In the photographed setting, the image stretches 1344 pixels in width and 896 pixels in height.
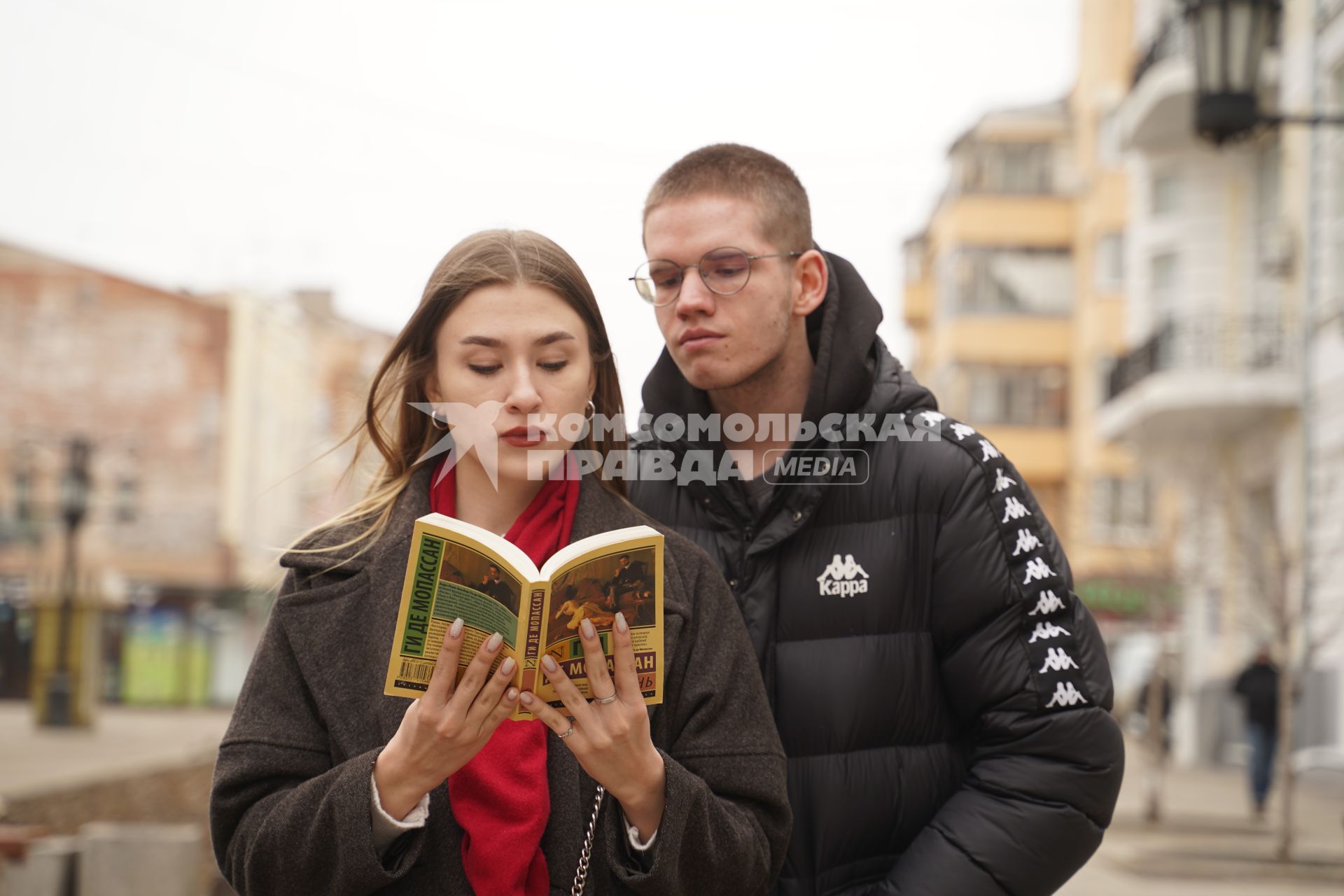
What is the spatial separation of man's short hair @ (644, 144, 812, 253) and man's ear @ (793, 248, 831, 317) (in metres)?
0.04

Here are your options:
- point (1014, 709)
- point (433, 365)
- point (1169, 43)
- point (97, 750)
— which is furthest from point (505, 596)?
point (1169, 43)

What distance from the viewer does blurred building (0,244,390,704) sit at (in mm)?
41312

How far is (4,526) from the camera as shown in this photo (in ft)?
139

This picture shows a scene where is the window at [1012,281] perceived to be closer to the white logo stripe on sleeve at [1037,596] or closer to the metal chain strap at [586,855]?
the white logo stripe on sleeve at [1037,596]

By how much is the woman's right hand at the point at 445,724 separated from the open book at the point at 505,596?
0.08ft

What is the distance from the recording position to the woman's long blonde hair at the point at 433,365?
2.92 metres

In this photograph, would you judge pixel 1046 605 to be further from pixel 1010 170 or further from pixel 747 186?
pixel 1010 170

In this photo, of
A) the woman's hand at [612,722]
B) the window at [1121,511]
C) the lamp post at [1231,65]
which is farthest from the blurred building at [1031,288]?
the woman's hand at [612,722]

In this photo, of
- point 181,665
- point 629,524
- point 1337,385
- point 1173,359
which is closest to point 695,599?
point 629,524

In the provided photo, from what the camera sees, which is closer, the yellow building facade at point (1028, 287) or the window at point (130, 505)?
the yellow building facade at point (1028, 287)

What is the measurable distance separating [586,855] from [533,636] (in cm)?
54

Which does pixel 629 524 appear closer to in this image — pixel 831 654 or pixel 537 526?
pixel 537 526

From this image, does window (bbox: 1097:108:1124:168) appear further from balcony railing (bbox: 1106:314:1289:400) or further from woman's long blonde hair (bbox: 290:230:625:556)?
woman's long blonde hair (bbox: 290:230:625:556)

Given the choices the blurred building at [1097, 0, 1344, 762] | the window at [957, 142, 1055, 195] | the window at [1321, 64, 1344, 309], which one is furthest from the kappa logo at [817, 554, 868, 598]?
the window at [957, 142, 1055, 195]
